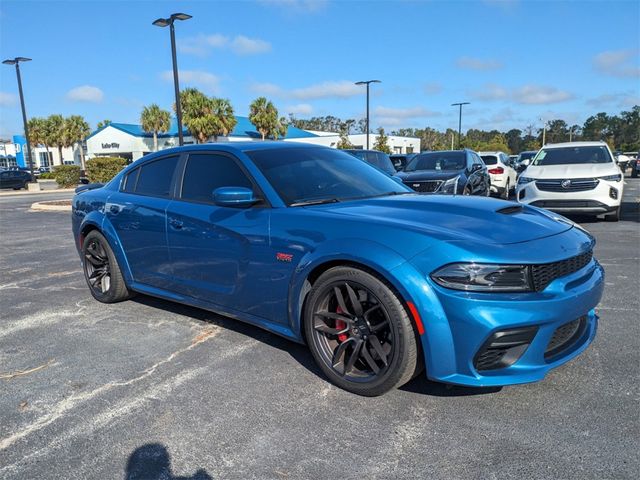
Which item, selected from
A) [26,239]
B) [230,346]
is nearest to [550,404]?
[230,346]

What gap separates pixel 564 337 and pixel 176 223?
287cm

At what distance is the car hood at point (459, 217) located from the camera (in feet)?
9.11

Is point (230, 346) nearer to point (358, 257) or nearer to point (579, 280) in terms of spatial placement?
point (358, 257)

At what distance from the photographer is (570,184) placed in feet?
30.7

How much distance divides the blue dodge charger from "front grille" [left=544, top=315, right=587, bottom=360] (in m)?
0.02

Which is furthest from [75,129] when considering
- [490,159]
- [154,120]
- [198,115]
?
[490,159]

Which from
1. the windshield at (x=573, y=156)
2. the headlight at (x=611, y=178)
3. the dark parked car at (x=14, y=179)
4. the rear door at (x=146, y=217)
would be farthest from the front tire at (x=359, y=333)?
the dark parked car at (x=14, y=179)

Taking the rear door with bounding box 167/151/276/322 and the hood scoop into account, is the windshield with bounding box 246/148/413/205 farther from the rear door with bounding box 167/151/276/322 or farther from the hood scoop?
the hood scoop

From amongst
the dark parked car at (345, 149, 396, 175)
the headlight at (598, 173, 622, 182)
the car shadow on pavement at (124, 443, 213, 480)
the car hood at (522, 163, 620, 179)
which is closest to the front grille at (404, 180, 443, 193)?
the car hood at (522, 163, 620, 179)

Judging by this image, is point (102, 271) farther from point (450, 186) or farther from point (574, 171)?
point (574, 171)

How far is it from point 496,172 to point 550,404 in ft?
44.2

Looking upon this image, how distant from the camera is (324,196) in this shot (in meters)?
3.62

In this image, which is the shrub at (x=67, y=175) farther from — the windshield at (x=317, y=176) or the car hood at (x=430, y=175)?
the windshield at (x=317, y=176)

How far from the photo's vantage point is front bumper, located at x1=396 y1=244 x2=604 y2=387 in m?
2.51
